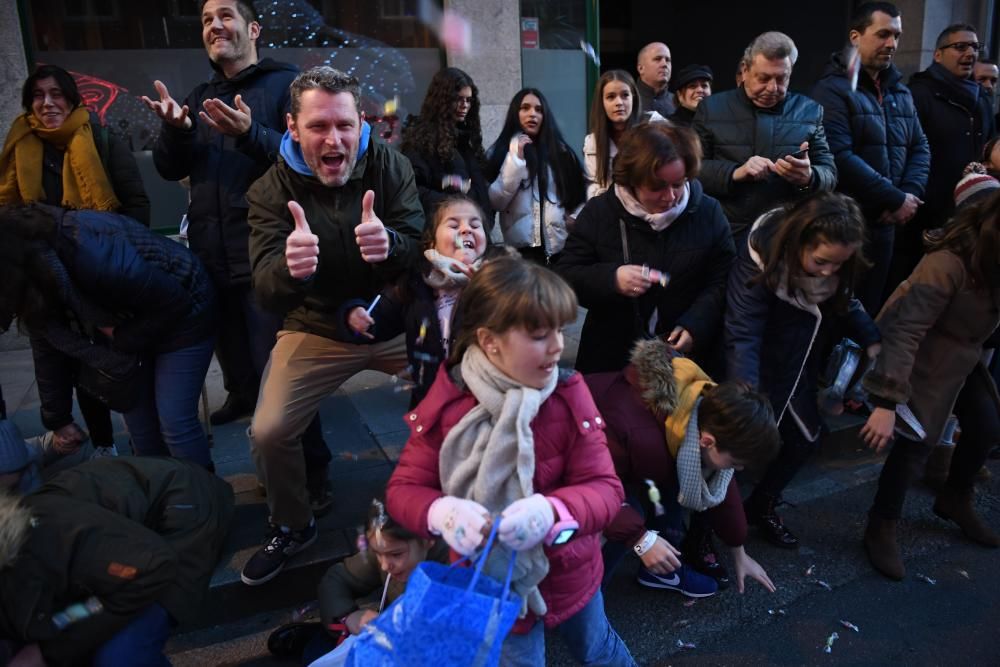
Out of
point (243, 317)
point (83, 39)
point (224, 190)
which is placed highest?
point (83, 39)

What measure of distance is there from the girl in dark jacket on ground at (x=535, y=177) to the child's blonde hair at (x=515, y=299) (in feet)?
8.43

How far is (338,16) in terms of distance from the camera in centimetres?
666

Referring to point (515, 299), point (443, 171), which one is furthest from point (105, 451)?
point (515, 299)

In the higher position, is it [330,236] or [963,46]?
[963,46]

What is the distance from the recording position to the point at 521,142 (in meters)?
4.55

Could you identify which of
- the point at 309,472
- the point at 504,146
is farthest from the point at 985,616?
the point at 504,146

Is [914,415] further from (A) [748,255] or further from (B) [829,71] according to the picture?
(B) [829,71]

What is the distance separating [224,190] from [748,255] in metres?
2.37

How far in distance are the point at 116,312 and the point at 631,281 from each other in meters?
2.00

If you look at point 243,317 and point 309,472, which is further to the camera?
point 243,317

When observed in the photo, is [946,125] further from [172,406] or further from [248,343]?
[172,406]

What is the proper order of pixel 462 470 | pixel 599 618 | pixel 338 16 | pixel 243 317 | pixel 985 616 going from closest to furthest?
pixel 462 470 < pixel 599 618 < pixel 985 616 < pixel 243 317 < pixel 338 16

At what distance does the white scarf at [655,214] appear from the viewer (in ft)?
9.86

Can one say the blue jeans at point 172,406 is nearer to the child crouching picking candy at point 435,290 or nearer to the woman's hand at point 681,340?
the child crouching picking candy at point 435,290
